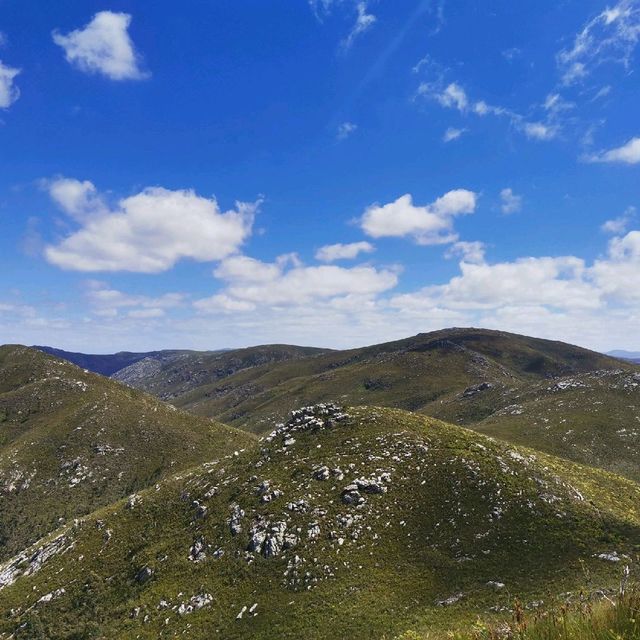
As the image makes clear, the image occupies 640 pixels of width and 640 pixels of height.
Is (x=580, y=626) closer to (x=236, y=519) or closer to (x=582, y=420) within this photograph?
(x=236, y=519)

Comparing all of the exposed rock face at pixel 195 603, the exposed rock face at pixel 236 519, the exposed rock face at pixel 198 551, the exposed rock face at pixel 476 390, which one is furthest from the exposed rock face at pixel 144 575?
the exposed rock face at pixel 476 390

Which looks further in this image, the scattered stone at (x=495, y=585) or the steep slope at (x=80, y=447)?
the steep slope at (x=80, y=447)

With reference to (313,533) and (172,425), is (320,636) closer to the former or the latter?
(313,533)

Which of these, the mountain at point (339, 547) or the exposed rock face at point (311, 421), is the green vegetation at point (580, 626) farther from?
the exposed rock face at point (311, 421)

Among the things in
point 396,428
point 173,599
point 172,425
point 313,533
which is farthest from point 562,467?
point 172,425

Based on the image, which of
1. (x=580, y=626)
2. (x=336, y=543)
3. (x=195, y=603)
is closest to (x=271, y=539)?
(x=336, y=543)

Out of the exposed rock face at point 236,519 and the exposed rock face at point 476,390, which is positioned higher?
the exposed rock face at point 476,390
